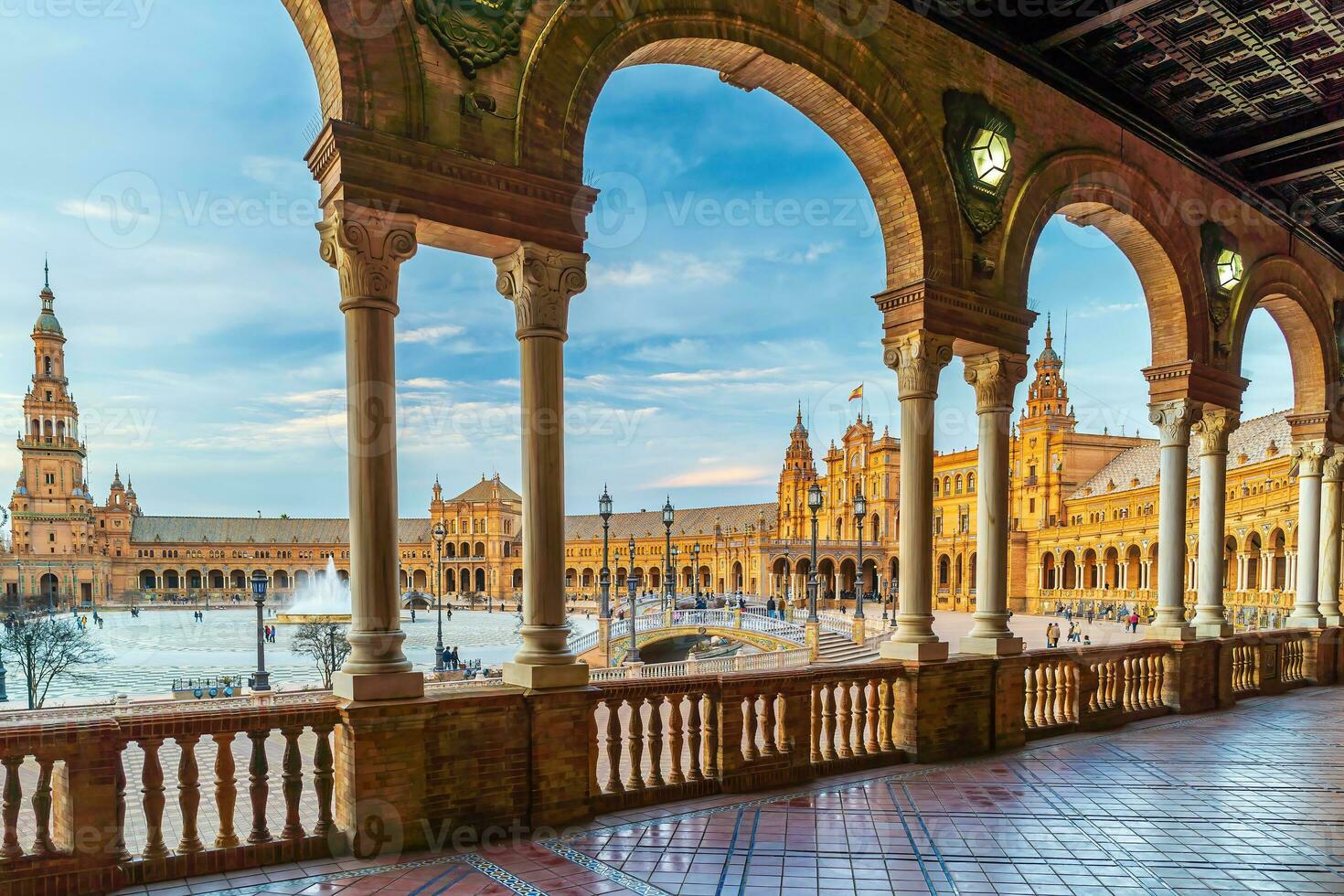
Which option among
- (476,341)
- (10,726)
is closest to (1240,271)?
(10,726)

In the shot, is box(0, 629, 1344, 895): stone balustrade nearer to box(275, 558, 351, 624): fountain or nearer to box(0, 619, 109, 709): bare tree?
box(0, 619, 109, 709): bare tree

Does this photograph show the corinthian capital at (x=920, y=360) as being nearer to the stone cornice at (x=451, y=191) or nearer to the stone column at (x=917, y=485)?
the stone column at (x=917, y=485)

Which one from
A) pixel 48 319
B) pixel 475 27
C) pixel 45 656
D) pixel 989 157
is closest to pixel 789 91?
pixel 989 157

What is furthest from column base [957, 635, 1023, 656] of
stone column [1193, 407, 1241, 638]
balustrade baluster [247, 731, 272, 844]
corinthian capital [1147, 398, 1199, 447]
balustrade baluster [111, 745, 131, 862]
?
balustrade baluster [111, 745, 131, 862]

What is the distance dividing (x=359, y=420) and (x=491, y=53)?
91.7 inches

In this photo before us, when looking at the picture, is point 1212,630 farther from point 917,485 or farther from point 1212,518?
point 917,485

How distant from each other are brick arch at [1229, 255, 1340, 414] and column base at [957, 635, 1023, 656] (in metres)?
6.82

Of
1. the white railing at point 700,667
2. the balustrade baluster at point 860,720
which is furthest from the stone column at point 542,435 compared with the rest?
the white railing at point 700,667

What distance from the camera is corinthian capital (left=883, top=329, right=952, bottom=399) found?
724cm

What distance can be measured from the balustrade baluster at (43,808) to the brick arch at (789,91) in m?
3.95

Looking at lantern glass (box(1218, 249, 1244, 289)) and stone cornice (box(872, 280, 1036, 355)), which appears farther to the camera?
lantern glass (box(1218, 249, 1244, 289))

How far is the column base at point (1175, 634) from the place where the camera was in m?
9.63

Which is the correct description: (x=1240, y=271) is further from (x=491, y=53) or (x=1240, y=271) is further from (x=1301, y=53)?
(x=491, y=53)

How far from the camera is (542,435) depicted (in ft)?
17.5
